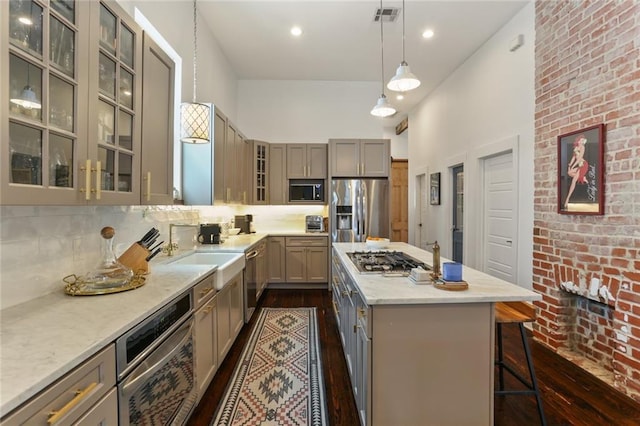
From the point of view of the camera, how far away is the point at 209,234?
342cm

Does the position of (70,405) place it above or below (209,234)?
below

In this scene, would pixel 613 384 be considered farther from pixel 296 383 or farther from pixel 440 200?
pixel 440 200

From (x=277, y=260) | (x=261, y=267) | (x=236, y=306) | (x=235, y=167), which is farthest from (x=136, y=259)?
(x=277, y=260)

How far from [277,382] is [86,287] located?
148 centimetres

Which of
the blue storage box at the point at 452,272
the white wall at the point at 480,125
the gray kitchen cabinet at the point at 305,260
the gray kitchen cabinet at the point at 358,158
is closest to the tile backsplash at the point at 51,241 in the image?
the blue storage box at the point at 452,272

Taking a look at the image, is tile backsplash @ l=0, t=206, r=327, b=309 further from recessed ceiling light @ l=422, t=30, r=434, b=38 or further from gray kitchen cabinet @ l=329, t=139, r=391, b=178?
Result: recessed ceiling light @ l=422, t=30, r=434, b=38

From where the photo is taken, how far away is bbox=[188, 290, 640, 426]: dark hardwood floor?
1883 millimetres

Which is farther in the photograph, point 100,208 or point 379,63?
point 379,63

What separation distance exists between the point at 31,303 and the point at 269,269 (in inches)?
136

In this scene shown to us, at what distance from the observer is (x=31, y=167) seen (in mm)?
1066

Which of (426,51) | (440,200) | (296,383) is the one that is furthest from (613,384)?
(426,51)

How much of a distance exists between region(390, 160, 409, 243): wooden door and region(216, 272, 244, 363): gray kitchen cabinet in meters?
5.63

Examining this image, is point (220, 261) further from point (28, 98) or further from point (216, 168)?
point (28, 98)

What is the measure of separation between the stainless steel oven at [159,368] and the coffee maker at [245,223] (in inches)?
120
